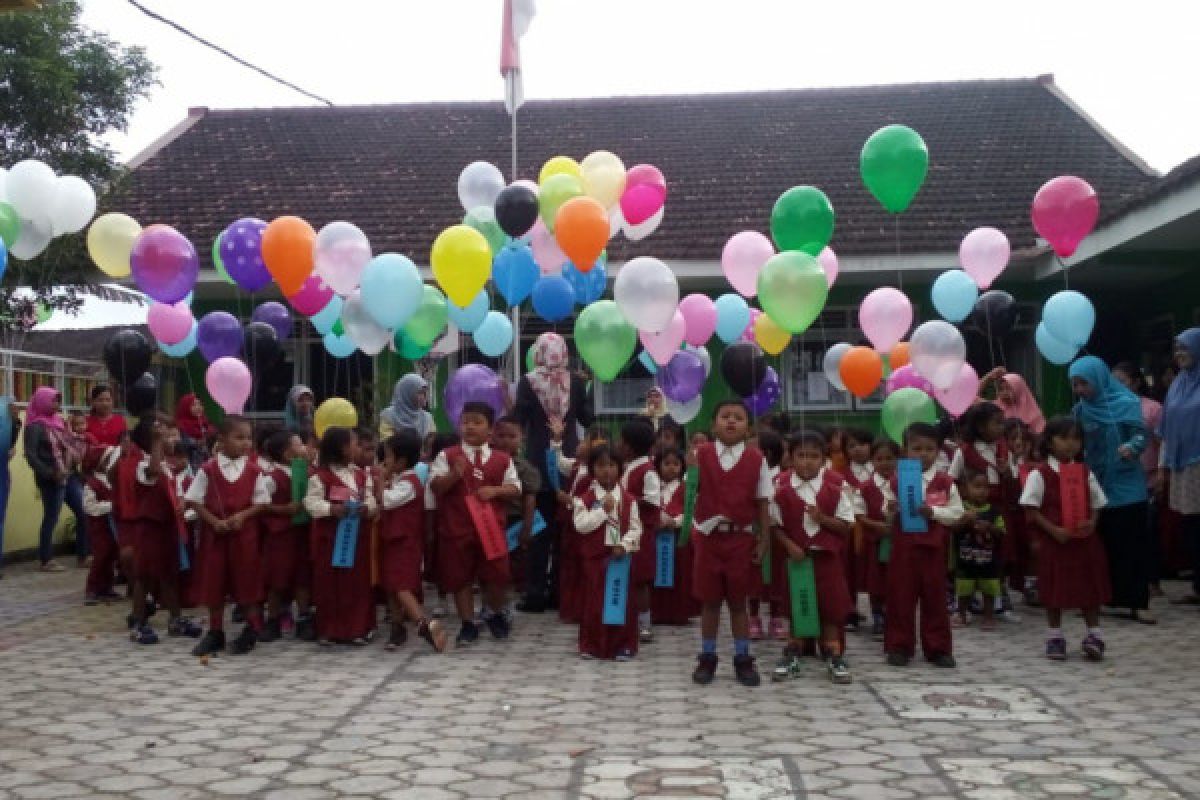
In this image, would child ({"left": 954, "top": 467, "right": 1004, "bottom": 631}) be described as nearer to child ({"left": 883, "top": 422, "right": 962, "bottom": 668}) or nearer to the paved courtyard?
the paved courtyard

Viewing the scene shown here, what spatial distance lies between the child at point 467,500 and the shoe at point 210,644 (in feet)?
3.95

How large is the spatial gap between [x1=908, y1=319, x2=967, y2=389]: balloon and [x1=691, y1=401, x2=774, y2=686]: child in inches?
100

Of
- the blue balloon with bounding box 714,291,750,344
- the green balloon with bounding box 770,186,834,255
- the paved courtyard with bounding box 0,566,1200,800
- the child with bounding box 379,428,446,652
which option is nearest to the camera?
the paved courtyard with bounding box 0,566,1200,800

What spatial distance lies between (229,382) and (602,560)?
3.36 meters

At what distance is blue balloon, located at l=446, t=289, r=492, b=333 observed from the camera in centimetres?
868

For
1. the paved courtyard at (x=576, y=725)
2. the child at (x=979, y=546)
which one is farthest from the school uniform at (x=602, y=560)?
the child at (x=979, y=546)

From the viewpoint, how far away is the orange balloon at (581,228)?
7.40 metres

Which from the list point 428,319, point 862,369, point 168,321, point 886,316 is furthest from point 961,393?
point 168,321

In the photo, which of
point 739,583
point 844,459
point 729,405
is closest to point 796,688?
point 739,583

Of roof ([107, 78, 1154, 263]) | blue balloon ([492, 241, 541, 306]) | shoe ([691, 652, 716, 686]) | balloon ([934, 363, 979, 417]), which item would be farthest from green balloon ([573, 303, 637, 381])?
roof ([107, 78, 1154, 263])

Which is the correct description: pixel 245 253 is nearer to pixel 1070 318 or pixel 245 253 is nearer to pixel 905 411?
pixel 905 411

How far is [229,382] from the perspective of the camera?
8.02m

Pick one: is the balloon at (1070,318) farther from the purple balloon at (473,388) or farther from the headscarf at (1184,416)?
the purple balloon at (473,388)

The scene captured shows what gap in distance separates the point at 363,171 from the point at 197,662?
9.75m
